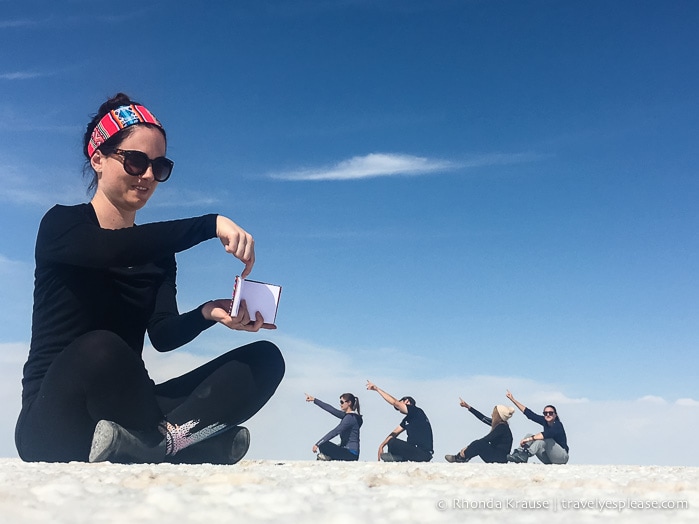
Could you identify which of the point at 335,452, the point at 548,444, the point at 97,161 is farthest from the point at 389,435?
the point at 97,161

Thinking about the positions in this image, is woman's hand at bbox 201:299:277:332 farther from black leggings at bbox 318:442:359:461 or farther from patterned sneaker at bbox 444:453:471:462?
patterned sneaker at bbox 444:453:471:462

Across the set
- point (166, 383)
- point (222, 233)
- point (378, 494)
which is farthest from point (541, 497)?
point (166, 383)

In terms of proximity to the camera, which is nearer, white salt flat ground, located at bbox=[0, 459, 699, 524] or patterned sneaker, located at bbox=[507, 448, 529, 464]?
white salt flat ground, located at bbox=[0, 459, 699, 524]

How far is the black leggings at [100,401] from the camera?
9.45 ft

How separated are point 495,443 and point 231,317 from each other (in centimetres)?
1055

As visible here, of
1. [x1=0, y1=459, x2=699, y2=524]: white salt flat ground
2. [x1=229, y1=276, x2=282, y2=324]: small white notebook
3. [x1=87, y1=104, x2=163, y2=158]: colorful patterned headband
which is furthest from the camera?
[x1=87, y1=104, x2=163, y2=158]: colorful patterned headband

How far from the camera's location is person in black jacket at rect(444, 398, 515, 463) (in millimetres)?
12594

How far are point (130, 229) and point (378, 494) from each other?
1732mm

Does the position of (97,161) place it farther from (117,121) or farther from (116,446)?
(116,446)

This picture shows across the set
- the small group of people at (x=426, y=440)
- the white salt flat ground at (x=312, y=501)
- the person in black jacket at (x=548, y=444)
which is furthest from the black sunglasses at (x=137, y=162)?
the person in black jacket at (x=548, y=444)

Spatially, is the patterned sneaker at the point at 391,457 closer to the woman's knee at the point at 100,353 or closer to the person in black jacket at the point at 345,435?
the person in black jacket at the point at 345,435

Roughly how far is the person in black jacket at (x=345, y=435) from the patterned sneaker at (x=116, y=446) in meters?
10.2

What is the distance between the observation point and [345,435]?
42.8ft

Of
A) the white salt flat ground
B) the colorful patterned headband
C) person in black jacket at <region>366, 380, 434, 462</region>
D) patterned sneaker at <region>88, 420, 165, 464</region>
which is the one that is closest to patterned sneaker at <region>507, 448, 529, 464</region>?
person in black jacket at <region>366, 380, 434, 462</region>
